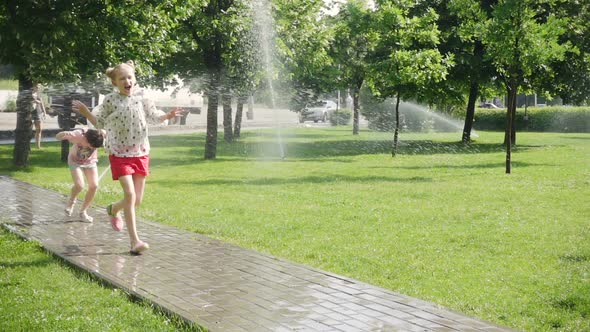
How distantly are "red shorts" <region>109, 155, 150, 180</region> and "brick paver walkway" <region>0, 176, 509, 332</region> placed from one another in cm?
87

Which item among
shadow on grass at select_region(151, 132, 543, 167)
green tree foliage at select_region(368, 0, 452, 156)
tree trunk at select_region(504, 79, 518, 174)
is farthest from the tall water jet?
tree trunk at select_region(504, 79, 518, 174)

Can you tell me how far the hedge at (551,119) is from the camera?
49.8 metres

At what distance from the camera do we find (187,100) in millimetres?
63375

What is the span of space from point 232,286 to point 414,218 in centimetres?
534

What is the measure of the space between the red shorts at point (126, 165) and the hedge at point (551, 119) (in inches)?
1814

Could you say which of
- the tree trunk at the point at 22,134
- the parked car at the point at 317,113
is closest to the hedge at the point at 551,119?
the parked car at the point at 317,113

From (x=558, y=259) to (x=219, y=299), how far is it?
425 centimetres

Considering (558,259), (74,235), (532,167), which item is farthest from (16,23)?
(532,167)

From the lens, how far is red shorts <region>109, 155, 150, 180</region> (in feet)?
26.5

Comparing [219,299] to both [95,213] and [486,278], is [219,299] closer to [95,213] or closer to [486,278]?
[486,278]

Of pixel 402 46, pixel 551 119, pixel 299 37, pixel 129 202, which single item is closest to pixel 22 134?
pixel 299 37

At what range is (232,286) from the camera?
6.70 meters

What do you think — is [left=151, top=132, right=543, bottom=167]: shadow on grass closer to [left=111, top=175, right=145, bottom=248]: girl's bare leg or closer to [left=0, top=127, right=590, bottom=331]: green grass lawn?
[left=0, top=127, right=590, bottom=331]: green grass lawn

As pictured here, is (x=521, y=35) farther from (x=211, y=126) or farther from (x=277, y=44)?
(x=211, y=126)
